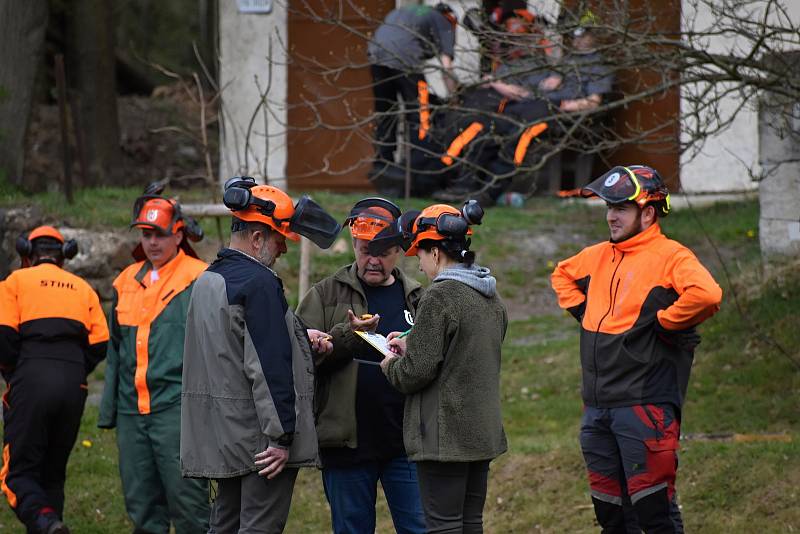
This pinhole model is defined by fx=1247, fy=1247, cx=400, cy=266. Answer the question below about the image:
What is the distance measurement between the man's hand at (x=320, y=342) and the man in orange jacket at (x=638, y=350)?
1259mm

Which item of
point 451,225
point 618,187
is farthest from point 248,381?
point 618,187

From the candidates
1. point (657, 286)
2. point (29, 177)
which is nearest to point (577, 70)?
point (657, 286)

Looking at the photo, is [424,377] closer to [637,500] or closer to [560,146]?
[637,500]

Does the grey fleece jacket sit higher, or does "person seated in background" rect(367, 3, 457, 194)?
"person seated in background" rect(367, 3, 457, 194)

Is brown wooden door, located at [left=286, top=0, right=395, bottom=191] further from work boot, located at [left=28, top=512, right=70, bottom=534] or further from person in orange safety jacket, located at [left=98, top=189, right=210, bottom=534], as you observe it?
work boot, located at [left=28, top=512, right=70, bottom=534]

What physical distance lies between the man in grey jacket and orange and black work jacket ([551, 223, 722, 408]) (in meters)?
1.40

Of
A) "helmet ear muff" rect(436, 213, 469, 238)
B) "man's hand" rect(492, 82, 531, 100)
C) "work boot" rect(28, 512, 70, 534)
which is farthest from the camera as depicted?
"man's hand" rect(492, 82, 531, 100)

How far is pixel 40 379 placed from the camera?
7062 millimetres

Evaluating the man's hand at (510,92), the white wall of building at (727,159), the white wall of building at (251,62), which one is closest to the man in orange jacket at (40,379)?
the man's hand at (510,92)

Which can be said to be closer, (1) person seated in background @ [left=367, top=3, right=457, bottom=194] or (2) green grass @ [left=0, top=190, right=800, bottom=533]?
(2) green grass @ [left=0, top=190, right=800, bottom=533]

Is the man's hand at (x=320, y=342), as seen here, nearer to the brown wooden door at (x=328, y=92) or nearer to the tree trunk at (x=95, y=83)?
the brown wooden door at (x=328, y=92)

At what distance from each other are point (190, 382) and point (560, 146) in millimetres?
3631

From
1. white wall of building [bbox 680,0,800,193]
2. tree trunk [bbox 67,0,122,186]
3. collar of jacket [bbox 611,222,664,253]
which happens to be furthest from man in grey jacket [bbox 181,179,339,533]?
tree trunk [bbox 67,0,122,186]

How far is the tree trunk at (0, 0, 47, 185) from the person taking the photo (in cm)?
1298
